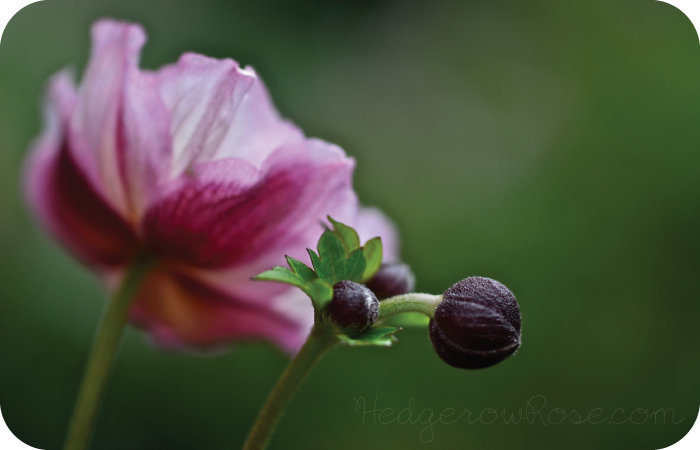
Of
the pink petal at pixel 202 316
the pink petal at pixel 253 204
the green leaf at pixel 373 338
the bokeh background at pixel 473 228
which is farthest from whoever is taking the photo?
the bokeh background at pixel 473 228

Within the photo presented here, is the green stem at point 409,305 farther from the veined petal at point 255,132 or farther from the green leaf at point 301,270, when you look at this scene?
the veined petal at point 255,132

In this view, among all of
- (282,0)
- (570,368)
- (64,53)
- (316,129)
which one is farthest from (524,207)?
(64,53)

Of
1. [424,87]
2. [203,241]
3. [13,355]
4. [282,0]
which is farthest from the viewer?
[424,87]

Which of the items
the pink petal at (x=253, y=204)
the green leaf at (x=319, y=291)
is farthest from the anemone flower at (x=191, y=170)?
the green leaf at (x=319, y=291)

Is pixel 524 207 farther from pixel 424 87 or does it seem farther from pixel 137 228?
pixel 137 228

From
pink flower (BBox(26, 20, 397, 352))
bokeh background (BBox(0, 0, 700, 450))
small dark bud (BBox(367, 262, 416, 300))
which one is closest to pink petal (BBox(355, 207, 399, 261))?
pink flower (BBox(26, 20, 397, 352))
